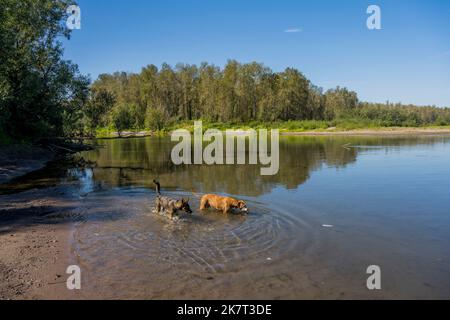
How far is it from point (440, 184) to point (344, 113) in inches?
4608

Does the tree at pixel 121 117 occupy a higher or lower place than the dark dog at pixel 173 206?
higher

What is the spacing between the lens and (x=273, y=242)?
10914 mm

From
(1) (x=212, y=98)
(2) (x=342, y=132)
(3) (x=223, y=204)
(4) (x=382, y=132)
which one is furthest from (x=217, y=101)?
(3) (x=223, y=204)

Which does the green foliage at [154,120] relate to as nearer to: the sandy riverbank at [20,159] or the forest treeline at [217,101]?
the forest treeline at [217,101]

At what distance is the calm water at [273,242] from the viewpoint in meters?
7.99

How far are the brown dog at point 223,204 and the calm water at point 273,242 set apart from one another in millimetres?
429

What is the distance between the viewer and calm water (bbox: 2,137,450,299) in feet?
26.2

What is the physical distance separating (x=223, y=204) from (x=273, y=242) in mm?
3789

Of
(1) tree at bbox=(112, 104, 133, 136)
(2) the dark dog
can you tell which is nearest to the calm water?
(2) the dark dog
